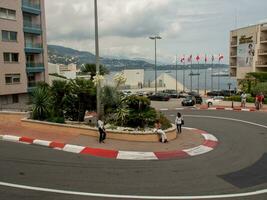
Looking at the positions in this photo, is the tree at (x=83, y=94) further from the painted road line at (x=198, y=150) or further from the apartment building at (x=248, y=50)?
the apartment building at (x=248, y=50)

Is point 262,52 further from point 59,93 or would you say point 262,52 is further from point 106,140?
point 106,140

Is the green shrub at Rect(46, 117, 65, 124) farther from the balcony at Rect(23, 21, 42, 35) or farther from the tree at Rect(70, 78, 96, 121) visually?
the balcony at Rect(23, 21, 42, 35)

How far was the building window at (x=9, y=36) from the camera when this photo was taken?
45650 millimetres

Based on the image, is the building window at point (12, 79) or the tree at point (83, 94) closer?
the tree at point (83, 94)

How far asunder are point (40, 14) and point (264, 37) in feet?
150

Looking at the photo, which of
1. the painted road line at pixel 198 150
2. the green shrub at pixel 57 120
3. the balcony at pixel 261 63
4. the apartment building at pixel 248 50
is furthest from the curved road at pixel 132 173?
the apartment building at pixel 248 50

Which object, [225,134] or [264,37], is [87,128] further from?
[264,37]

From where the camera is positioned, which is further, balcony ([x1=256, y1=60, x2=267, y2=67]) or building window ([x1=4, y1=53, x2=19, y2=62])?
balcony ([x1=256, y1=60, x2=267, y2=67])

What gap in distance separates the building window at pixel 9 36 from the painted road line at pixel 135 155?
118ft

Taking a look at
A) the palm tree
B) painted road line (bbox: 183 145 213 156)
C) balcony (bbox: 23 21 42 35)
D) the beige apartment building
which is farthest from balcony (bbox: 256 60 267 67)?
painted road line (bbox: 183 145 213 156)

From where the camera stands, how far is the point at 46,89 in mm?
23062

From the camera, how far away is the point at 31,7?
50625mm

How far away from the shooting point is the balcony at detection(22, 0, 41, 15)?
49353 mm

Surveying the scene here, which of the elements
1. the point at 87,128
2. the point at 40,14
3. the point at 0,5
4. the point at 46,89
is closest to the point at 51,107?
the point at 46,89
